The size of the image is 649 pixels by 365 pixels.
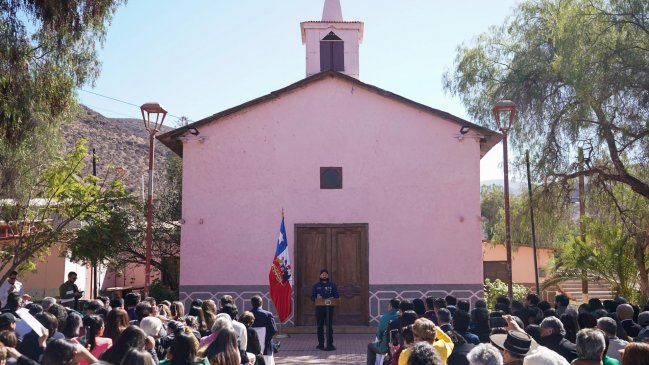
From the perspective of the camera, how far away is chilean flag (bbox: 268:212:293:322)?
17391 millimetres

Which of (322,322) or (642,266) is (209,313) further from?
(642,266)

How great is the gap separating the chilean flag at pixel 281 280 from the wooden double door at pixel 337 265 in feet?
3.69

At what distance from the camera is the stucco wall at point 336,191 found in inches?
734

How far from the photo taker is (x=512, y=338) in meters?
6.60

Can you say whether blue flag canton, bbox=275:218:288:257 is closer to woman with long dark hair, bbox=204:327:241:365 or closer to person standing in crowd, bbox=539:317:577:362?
person standing in crowd, bbox=539:317:577:362

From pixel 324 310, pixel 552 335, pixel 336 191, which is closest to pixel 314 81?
pixel 336 191

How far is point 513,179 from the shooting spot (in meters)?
24.2

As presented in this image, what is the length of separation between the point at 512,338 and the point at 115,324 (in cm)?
440

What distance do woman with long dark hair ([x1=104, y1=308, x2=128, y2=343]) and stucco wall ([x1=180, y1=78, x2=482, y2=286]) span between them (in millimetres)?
10628

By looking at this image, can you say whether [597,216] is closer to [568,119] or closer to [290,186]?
[568,119]

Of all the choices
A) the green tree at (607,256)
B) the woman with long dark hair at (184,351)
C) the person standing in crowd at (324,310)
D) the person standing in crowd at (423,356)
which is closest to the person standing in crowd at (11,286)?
the person standing in crowd at (324,310)

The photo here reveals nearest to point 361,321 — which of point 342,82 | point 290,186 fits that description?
point 290,186

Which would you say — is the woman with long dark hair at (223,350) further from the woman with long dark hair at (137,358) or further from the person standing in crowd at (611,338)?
the person standing in crowd at (611,338)

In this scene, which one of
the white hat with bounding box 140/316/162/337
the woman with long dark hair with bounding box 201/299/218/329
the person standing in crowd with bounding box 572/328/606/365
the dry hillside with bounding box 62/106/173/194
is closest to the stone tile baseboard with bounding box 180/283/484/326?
the woman with long dark hair with bounding box 201/299/218/329
